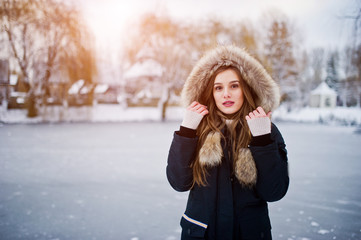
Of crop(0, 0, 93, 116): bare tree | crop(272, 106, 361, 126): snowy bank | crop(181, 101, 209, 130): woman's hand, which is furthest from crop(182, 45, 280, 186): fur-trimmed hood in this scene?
crop(272, 106, 361, 126): snowy bank

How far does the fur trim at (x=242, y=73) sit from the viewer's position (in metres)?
1.73

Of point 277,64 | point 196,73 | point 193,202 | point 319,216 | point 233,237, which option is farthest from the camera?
point 277,64

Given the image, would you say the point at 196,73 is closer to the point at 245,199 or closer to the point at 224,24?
the point at 245,199

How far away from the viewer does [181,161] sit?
1.56 m

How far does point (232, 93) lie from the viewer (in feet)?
5.49

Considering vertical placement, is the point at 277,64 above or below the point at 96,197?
above

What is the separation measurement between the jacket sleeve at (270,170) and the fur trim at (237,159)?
0.16 feet

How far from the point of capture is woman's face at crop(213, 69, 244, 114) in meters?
1.67

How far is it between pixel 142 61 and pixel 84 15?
582cm

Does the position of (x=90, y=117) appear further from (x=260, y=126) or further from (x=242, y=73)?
(x=260, y=126)

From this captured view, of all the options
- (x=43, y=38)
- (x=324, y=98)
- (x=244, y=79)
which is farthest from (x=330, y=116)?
(x=244, y=79)

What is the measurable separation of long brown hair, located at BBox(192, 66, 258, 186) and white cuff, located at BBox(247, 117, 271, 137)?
13cm

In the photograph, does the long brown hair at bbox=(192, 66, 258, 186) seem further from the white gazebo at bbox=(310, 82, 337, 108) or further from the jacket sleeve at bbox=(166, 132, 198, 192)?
the white gazebo at bbox=(310, 82, 337, 108)

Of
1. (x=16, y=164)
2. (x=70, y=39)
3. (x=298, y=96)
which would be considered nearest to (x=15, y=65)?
(x=70, y=39)
